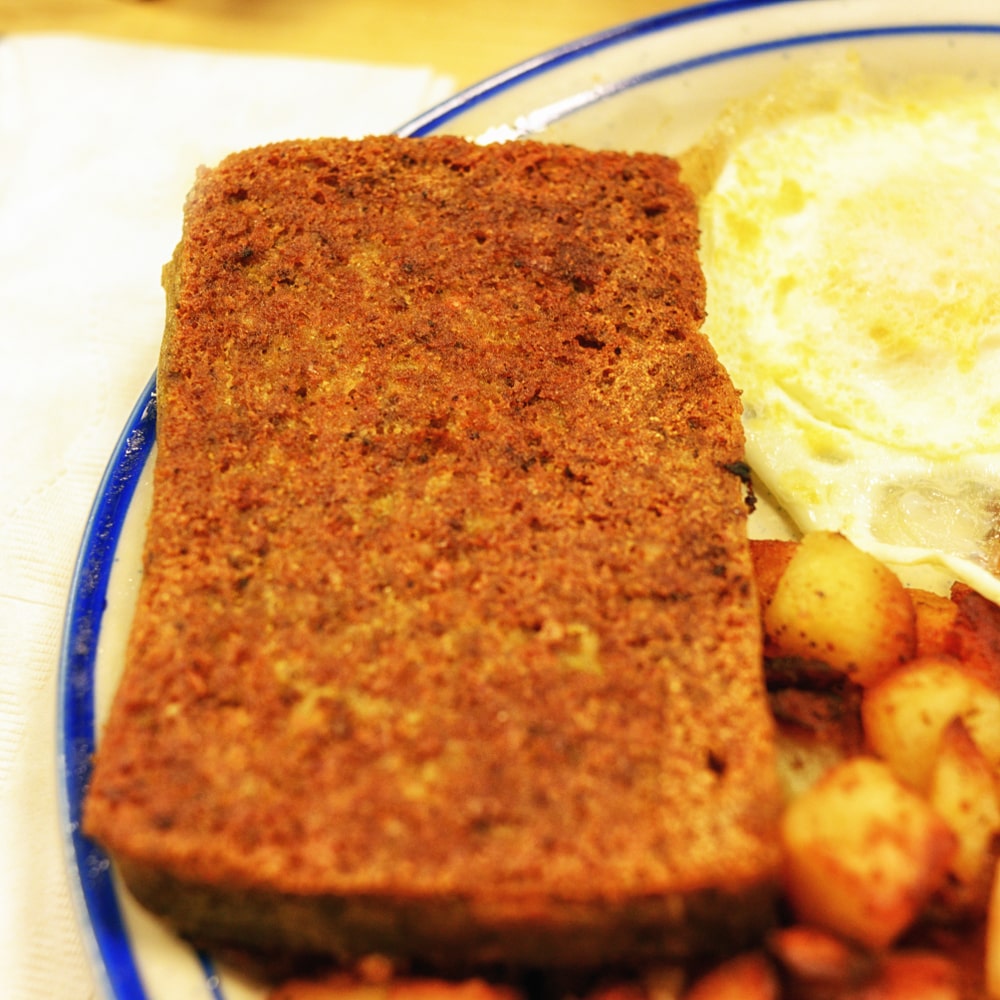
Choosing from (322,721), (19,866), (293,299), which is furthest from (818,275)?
(19,866)

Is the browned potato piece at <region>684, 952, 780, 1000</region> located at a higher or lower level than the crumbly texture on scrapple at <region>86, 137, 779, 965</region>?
lower

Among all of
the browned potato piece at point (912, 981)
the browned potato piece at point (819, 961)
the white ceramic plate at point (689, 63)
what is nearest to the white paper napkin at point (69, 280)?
the white ceramic plate at point (689, 63)

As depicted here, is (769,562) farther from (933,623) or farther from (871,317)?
(871,317)

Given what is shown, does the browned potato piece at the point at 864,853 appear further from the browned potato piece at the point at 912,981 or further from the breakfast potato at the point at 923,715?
the breakfast potato at the point at 923,715

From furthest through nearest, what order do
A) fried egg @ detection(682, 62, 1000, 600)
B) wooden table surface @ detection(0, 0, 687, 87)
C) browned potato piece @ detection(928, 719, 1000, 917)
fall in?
wooden table surface @ detection(0, 0, 687, 87) < fried egg @ detection(682, 62, 1000, 600) < browned potato piece @ detection(928, 719, 1000, 917)

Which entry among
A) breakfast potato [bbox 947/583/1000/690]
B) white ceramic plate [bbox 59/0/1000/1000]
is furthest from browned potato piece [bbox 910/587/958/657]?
white ceramic plate [bbox 59/0/1000/1000]

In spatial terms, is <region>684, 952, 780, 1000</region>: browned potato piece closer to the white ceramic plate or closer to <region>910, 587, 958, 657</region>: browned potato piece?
<region>910, 587, 958, 657</region>: browned potato piece
